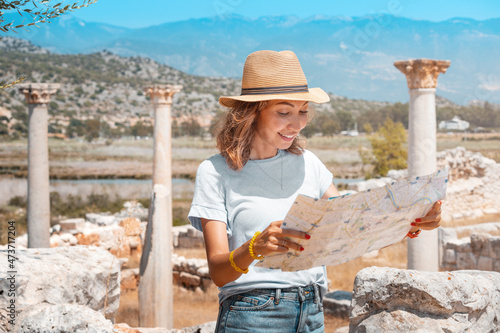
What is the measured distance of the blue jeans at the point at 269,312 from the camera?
183 centimetres

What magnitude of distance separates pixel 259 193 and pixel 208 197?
19 cm

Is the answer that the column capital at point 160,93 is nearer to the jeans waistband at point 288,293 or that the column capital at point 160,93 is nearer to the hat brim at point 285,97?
the hat brim at point 285,97

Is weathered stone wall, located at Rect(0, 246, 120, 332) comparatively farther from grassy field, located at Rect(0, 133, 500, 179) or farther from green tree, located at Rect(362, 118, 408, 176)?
grassy field, located at Rect(0, 133, 500, 179)

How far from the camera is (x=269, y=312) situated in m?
1.85

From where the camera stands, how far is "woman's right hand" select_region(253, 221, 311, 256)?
63.3 inches

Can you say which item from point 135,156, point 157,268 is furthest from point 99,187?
point 157,268

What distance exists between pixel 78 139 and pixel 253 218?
37.7m

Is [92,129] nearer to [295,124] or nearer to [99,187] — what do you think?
[99,187]

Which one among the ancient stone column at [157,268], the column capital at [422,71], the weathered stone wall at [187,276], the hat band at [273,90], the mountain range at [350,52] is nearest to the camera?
the hat band at [273,90]

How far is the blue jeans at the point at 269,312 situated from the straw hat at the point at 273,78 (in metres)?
0.69

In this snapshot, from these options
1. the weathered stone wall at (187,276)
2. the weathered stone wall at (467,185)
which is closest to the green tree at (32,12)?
the weathered stone wall at (187,276)

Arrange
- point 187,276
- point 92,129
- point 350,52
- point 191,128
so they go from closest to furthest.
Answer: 1. point 187,276
2. point 92,129
3. point 191,128
4. point 350,52

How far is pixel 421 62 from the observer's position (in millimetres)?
7758

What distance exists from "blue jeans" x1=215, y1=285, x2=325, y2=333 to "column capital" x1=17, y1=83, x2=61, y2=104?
817 cm
